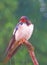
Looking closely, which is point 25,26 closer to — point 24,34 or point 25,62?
Result: point 24,34

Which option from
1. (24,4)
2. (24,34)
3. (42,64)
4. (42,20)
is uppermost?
(24,4)

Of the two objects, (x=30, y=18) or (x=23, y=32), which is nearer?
(x=23, y=32)

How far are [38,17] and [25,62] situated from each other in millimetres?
358

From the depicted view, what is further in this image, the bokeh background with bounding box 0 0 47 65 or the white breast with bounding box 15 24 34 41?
the bokeh background with bounding box 0 0 47 65

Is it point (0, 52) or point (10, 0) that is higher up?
point (10, 0)

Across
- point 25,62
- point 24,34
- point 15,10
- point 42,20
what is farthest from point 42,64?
point 24,34

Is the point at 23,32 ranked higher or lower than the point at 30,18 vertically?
lower

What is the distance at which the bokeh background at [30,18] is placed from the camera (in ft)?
6.24

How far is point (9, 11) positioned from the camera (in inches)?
77.7

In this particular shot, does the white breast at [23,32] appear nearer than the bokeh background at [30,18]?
Yes

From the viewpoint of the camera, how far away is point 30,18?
6.30 feet

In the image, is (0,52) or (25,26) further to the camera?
(0,52)

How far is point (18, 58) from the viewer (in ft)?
6.25

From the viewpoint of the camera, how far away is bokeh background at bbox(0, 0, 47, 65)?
1.90 meters
